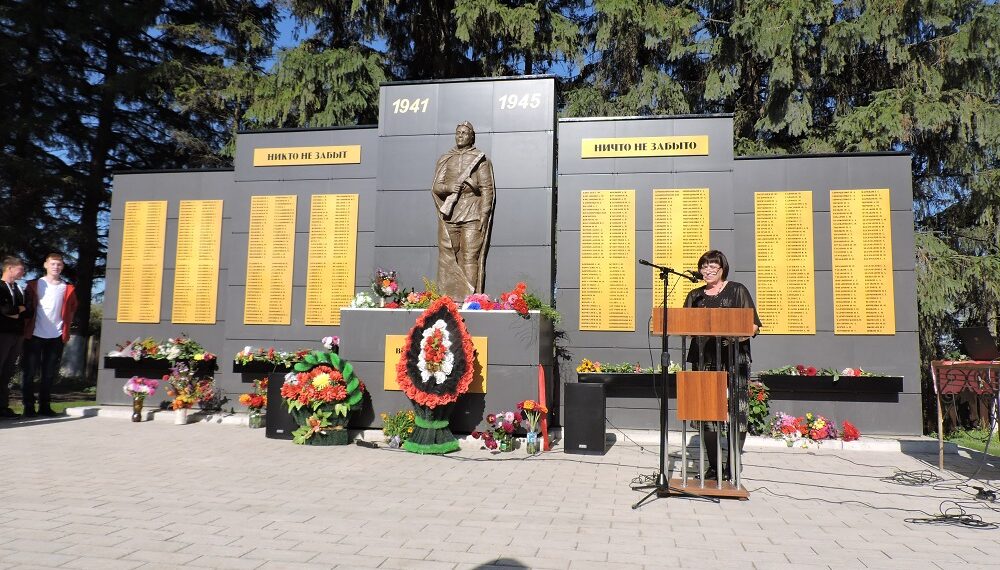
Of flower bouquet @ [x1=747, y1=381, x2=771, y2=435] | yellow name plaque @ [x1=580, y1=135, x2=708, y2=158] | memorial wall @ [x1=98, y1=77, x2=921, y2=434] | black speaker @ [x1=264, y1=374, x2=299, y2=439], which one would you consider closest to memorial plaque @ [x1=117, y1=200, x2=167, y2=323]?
memorial wall @ [x1=98, y1=77, x2=921, y2=434]

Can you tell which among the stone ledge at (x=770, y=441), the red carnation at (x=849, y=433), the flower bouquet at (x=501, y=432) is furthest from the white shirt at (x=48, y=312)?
the red carnation at (x=849, y=433)

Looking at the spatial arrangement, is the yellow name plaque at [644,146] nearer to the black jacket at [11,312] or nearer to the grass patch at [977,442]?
the grass patch at [977,442]

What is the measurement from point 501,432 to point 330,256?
13.6ft

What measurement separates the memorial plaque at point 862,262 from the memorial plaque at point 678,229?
1729 mm

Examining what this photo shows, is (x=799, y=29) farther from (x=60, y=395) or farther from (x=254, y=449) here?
(x=60, y=395)

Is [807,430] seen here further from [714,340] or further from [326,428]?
[326,428]

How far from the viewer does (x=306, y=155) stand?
1012 centimetres

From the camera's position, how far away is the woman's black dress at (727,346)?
5.18 metres

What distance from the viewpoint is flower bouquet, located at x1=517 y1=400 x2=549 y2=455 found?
7147mm

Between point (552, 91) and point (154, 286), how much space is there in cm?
674

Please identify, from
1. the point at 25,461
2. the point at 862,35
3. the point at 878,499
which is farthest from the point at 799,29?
the point at 25,461

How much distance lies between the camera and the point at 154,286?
10359 millimetres

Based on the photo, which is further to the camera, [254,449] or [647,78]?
[647,78]

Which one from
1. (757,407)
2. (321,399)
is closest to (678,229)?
(757,407)
